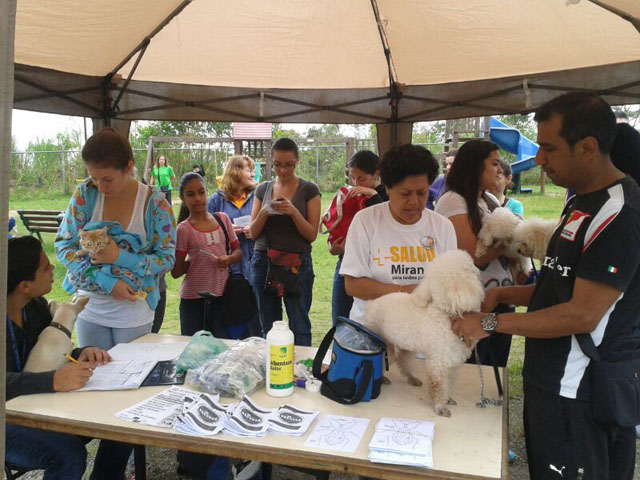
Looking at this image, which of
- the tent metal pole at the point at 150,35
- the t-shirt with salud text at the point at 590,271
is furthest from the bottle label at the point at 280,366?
the tent metal pole at the point at 150,35

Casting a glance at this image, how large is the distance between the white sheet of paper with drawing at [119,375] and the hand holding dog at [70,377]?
3 cm

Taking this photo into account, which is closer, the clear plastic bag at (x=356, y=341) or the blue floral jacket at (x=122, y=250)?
the clear plastic bag at (x=356, y=341)

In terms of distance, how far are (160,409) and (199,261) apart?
7.05 ft

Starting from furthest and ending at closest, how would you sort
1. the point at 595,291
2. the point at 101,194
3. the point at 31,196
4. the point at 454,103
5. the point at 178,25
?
the point at 31,196, the point at 454,103, the point at 178,25, the point at 101,194, the point at 595,291

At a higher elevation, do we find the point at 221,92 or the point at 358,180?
the point at 221,92

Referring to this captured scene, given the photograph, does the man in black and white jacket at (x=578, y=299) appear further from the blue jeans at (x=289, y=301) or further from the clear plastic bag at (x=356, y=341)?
the blue jeans at (x=289, y=301)

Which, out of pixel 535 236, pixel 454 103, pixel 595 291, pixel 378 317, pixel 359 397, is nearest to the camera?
pixel 595 291

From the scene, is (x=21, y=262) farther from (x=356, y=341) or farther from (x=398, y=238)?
(x=398, y=238)

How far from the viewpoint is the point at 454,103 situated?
467 centimetres

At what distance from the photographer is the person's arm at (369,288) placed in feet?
7.48

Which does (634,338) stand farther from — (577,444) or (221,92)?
(221,92)

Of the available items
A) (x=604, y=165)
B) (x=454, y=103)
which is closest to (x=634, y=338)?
(x=604, y=165)

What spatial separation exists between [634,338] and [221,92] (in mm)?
4236

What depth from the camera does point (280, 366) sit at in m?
1.93
